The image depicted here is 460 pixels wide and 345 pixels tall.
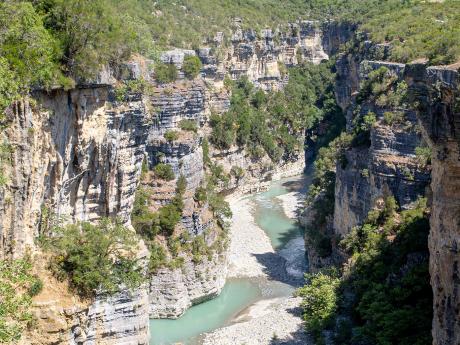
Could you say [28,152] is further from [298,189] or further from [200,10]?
[200,10]

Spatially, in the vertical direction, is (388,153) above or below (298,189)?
above

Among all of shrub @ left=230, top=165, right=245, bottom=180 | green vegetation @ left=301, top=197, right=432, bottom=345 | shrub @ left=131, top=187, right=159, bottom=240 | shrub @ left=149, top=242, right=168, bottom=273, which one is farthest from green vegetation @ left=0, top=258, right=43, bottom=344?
shrub @ left=230, top=165, right=245, bottom=180

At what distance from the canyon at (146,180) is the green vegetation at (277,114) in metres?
14.2

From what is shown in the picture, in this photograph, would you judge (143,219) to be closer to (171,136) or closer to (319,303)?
(171,136)

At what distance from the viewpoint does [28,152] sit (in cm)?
1229

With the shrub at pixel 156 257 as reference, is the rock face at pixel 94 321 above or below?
above

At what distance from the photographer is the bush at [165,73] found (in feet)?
97.3

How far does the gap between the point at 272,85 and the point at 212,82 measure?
1320 cm

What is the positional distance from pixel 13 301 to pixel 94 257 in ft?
10.1

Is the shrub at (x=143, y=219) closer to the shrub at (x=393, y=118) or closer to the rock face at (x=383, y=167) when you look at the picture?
the rock face at (x=383, y=167)

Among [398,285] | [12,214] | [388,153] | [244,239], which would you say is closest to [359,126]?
[388,153]

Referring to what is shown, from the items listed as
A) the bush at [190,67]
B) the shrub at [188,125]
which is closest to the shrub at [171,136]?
the shrub at [188,125]

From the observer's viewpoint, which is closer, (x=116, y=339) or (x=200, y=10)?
(x=116, y=339)

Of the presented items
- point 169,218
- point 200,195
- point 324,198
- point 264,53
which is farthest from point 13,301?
point 264,53
